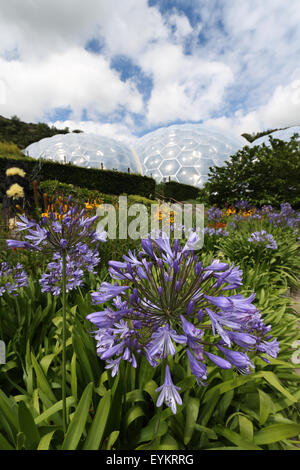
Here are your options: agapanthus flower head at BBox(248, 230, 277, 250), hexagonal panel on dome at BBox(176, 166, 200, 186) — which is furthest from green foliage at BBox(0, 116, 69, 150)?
agapanthus flower head at BBox(248, 230, 277, 250)

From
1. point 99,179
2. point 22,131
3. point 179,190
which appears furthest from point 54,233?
point 22,131

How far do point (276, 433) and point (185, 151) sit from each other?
23.8m

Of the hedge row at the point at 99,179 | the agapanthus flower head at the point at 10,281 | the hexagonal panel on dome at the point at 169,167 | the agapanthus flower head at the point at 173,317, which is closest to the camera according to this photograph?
the agapanthus flower head at the point at 173,317

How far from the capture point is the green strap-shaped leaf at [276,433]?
3.66 feet

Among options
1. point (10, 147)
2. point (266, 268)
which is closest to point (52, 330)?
point (266, 268)

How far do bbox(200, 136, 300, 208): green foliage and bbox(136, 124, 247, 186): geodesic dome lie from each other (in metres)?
9.74

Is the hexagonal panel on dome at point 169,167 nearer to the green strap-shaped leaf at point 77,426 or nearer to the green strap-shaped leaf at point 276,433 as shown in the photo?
the green strap-shaped leaf at point 276,433

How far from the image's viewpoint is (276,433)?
1173 millimetres

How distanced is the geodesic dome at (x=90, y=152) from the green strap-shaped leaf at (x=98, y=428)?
20962 mm

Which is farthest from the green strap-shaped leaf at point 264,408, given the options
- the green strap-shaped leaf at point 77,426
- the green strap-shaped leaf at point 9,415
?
the green strap-shaped leaf at point 9,415

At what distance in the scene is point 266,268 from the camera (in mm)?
4004

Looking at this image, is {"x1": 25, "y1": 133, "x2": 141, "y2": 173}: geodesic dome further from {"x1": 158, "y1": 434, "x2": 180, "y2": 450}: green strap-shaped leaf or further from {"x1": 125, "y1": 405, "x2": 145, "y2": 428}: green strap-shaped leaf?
{"x1": 158, "y1": 434, "x2": 180, "y2": 450}: green strap-shaped leaf
